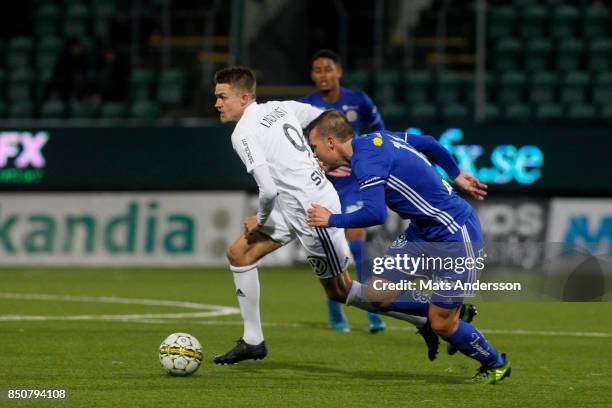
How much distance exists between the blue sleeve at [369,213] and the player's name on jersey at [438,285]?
1.99ft

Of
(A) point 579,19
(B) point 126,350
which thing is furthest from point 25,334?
(A) point 579,19

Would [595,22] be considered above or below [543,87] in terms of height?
above

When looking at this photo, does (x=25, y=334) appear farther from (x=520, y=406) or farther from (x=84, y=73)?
(x=84, y=73)

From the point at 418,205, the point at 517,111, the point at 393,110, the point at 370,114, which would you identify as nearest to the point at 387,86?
the point at 393,110

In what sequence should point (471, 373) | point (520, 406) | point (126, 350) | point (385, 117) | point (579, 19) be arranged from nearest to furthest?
point (520, 406) → point (471, 373) → point (126, 350) → point (385, 117) → point (579, 19)

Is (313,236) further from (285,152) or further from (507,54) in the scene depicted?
(507,54)

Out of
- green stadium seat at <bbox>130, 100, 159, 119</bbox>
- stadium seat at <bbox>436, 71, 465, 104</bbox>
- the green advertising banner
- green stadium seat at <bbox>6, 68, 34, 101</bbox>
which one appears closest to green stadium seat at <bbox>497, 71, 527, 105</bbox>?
stadium seat at <bbox>436, 71, 465, 104</bbox>

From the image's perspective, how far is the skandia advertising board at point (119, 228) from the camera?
18.3 meters

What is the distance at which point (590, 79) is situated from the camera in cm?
1986

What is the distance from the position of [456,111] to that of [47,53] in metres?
7.06

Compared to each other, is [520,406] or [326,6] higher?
[326,6]

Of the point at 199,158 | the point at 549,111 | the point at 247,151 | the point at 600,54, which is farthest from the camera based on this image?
the point at 600,54

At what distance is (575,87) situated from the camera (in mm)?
19859

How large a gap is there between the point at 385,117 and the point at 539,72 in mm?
3572
